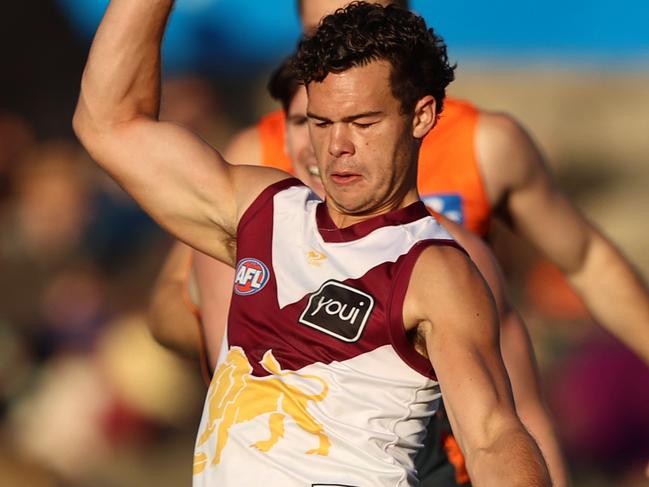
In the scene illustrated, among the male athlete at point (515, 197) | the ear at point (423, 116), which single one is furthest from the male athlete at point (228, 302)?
the ear at point (423, 116)

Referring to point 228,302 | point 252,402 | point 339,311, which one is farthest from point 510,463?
point 228,302

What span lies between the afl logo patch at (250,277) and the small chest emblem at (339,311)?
0.15m

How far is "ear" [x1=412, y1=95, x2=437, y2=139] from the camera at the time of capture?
2.67 m

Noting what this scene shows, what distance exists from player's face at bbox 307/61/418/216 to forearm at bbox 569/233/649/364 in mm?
1437

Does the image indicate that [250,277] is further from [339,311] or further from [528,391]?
[528,391]

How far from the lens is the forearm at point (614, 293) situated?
149 inches

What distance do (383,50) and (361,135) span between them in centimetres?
18

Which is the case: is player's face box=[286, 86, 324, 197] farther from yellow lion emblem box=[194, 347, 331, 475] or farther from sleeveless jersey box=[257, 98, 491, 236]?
yellow lion emblem box=[194, 347, 331, 475]

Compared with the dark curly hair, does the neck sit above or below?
below

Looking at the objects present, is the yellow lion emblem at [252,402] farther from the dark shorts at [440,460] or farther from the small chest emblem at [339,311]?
the dark shorts at [440,460]

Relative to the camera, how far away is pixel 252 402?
103 inches

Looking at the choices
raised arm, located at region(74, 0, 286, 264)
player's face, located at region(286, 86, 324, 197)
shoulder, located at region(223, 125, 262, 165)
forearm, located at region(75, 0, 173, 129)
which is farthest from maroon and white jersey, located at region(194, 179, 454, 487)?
shoulder, located at region(223, 125, 262, 165)

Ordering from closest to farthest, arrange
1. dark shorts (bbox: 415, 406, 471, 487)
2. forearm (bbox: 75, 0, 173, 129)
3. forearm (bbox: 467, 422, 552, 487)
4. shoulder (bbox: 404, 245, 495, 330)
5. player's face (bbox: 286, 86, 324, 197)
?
1. forearm (bbox: 467, 422, 552, 487)
2. shoulder (bbox: 404, 245, 495, 330)
3. forearm (bbox: 75, 0, 173, 129)
4. dark shorts (bbox: 415, 406, 471, 487)
5. player's face (bbox: 286, 86, 324, 197)

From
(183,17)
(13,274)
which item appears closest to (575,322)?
(183,17)
